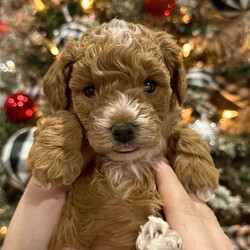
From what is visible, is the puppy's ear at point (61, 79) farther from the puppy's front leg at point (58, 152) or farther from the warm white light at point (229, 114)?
the warm white light at point (229, 114)

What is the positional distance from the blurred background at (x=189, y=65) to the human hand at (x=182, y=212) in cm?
60

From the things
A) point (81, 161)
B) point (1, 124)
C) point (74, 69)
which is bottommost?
point (1, 124)

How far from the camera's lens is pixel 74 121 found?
110 cm

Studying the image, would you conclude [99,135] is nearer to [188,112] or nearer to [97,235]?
[97,235]

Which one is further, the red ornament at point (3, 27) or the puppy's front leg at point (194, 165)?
the red ornament at point (3, 27)

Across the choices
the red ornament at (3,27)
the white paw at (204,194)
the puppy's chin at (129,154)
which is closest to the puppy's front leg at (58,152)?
the puppy's chin at (129,154)

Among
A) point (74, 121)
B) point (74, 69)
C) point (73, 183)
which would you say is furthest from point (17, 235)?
point (74, 69)

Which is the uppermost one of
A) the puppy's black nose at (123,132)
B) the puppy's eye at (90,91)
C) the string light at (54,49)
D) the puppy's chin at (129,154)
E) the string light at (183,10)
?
the puppy's eye at (90,91)

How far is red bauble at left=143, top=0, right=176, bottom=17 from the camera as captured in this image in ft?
5.54

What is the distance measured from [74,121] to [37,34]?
103cm

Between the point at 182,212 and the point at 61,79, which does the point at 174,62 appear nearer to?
the point at 61,79

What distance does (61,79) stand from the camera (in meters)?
1.08

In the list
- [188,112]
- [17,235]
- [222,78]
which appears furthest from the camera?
[222,78]

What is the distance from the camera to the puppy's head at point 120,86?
97cm
